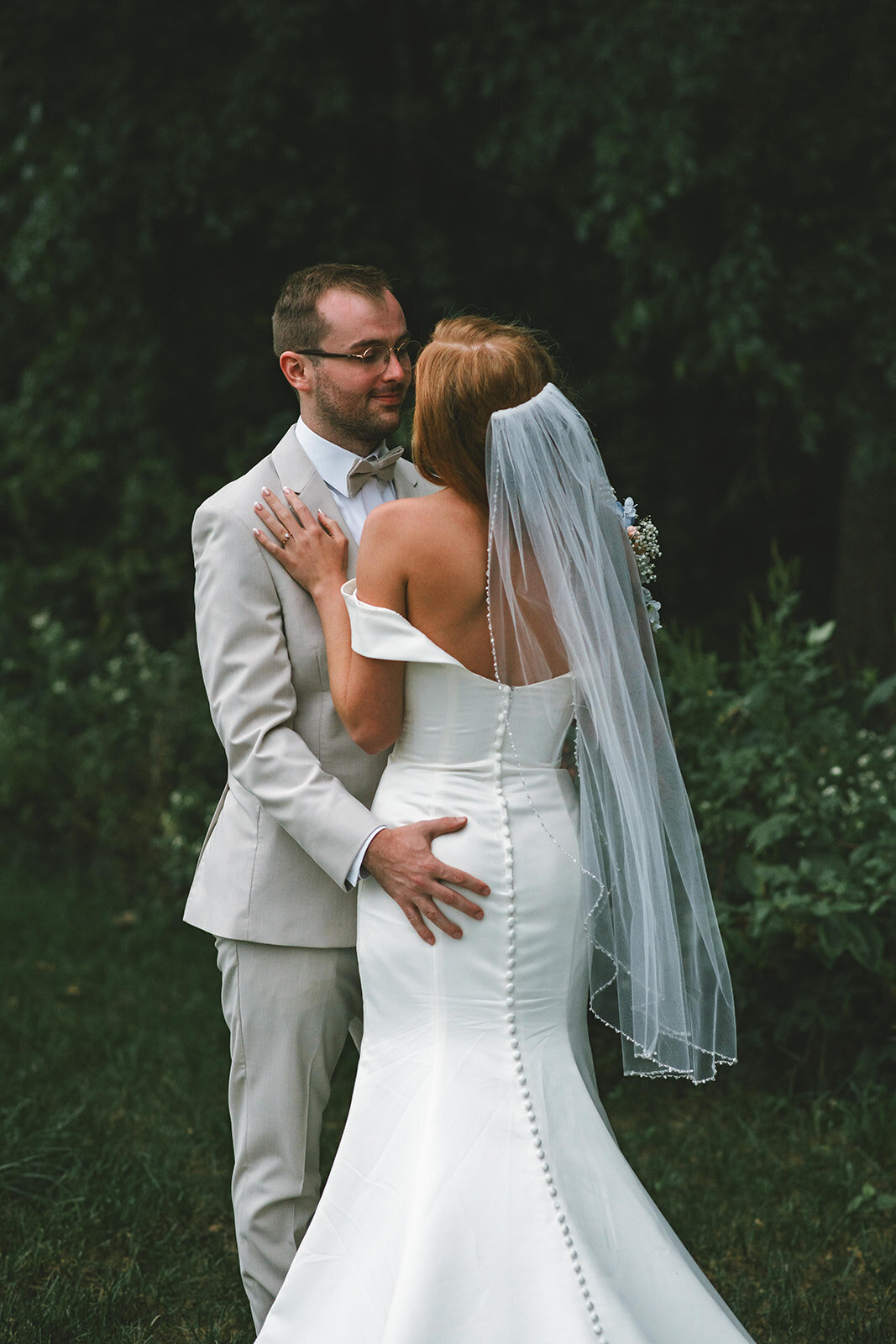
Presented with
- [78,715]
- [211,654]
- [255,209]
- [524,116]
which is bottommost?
[78,715]

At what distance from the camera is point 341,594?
2736 mm

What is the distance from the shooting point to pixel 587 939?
8.67 feet

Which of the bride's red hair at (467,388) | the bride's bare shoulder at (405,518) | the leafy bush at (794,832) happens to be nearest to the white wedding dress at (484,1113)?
the bride's bare shoulder at (405,518)

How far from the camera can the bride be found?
7.95ft

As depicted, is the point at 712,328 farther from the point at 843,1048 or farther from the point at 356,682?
the point at 356,682

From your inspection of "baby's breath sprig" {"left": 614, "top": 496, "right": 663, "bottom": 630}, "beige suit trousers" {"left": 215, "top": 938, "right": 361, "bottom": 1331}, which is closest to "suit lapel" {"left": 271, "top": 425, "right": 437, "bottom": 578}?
"baby's breath sprig" {"left": 614, "top": 496, "right": 663, "bottom": 630}

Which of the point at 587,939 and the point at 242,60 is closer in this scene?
the point at 587,939

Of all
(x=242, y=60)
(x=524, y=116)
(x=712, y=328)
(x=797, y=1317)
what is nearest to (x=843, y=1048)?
(x=797, y=1317)

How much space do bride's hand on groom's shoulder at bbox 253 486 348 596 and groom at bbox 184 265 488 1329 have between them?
19 mm

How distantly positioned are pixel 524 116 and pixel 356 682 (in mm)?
4819

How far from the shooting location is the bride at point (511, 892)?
242 cm

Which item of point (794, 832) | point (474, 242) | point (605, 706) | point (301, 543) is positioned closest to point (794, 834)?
point (794, 832)

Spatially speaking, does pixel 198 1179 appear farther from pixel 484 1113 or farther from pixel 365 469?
pixel 365 469

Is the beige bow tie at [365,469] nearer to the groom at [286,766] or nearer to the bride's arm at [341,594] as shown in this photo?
the groom at [286,766]
